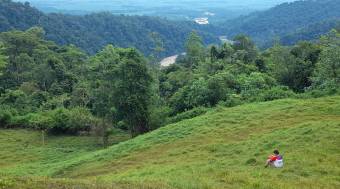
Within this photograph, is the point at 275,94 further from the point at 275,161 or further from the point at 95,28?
the point at 95,28

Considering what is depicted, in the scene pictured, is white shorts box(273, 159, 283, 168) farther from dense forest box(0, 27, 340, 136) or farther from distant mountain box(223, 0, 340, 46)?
distant mountain box(223, 0, 340, 46)

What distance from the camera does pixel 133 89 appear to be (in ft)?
103

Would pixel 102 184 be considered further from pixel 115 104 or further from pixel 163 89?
pixel 163 89

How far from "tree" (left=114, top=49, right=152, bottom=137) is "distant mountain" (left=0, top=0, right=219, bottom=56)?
69301 millimetres

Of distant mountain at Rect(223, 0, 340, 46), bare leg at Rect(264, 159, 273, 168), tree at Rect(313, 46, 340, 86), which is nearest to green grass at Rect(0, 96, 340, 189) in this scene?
bare leg at Rect(264, 159, 273, 168)

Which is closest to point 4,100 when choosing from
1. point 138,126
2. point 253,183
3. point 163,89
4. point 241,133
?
point 163,89

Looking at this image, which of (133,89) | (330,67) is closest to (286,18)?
(330,67)

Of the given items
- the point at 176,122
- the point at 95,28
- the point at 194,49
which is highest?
the point at 176,122

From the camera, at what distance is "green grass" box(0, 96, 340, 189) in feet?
49.0

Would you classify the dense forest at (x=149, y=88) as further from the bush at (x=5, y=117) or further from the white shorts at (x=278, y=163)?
the white shorts at (x=278, y=163)

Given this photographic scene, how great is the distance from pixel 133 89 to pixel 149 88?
1.22 metres

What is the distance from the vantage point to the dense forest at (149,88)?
103 feet

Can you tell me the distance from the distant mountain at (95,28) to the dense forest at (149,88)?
45.4 meters

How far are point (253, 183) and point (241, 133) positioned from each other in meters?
8.24
